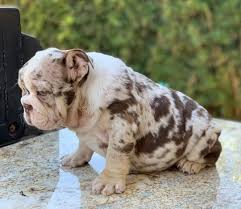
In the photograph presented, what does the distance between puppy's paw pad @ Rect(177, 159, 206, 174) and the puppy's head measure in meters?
0.37

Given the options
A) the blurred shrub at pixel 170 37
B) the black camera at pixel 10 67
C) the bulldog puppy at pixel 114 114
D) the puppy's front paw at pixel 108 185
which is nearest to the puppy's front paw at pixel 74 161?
the bulldog puppy at pixel 114 114

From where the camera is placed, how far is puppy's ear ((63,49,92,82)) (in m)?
1.33

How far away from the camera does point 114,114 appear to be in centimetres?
138

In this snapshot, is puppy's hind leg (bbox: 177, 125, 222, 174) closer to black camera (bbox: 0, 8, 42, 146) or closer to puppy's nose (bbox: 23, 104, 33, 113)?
puppy's nose (bbox: 23, 104, 33, 113)

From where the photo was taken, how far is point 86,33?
3.72m

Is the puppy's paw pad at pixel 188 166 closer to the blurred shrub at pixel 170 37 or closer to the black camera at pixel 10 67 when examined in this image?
the black camera at pixel 10 67

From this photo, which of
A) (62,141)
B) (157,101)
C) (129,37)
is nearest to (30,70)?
(157,101)

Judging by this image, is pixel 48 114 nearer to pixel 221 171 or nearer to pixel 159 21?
pixel 221 171

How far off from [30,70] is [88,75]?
0.15 metres

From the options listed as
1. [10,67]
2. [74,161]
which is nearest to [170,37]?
[10,67]

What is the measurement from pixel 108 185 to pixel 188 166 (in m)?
0.26

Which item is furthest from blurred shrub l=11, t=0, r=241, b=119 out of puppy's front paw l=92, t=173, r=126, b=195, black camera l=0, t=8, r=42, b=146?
puppy's front paw l=92, t=173, r=126, b=195

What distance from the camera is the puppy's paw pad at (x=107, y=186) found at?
1388 mm

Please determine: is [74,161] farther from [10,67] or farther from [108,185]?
[10,67]
